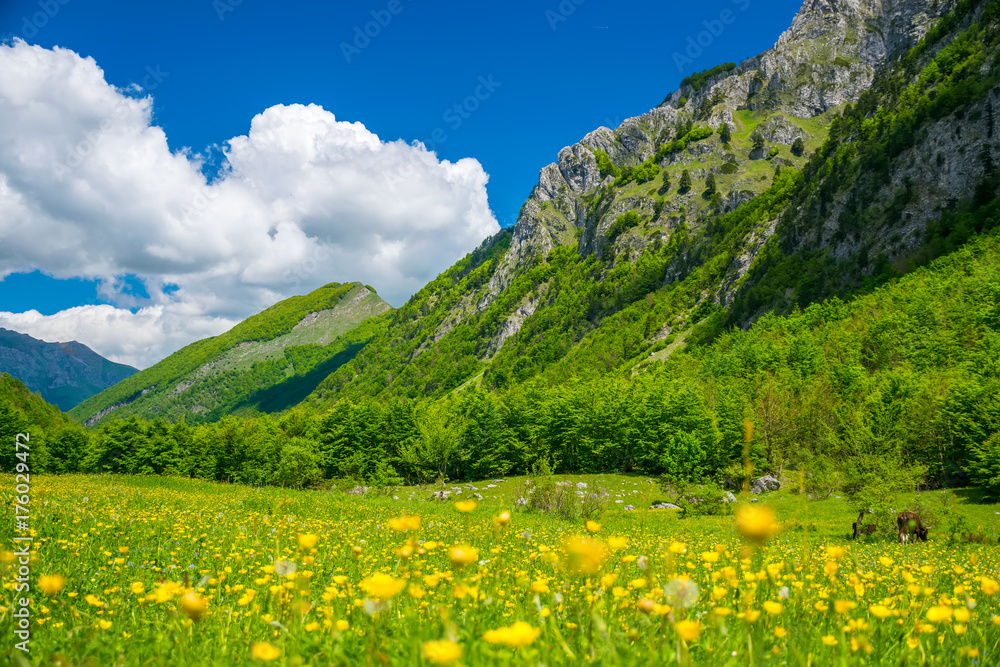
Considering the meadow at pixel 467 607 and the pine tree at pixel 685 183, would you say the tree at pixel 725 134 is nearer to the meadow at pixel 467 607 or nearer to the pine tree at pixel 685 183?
the pine tree at pixel 685 183

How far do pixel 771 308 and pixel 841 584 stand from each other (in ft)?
282

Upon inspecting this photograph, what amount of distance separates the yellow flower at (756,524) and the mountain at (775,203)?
75.8 meters

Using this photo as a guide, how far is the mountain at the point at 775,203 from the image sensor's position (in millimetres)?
62875

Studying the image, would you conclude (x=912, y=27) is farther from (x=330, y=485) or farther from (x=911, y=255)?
(x=330, y=485)

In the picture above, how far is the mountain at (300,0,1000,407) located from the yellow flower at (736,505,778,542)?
7577cm

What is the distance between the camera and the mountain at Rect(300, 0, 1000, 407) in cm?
6288

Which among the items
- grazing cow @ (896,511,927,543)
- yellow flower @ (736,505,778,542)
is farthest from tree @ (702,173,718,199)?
yellow flower @ (736,505,778,542)

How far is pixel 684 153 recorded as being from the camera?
16088cm

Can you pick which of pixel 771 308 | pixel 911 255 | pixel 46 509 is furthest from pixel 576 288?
pixel 46 509

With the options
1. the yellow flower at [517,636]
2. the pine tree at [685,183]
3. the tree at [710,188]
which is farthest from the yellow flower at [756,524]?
the pine tree at [685,183]

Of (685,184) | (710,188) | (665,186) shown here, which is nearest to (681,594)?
(710,188)

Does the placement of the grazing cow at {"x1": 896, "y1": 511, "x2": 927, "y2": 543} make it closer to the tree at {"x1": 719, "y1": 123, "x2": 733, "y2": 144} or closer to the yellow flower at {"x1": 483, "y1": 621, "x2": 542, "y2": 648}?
the yellow flower at {"x1": 483, "y1": 621, "x2": 542, "y2": 648}

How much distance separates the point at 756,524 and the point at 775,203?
12948 cm

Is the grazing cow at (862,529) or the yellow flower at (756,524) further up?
the yellow flower at (756,524)
